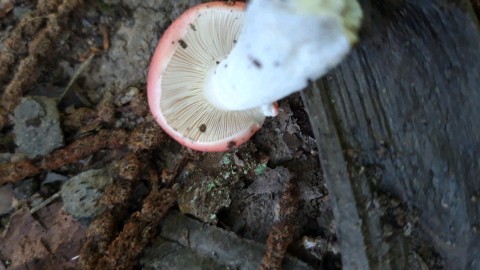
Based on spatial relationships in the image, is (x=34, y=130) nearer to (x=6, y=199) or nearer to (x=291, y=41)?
(x=6, y=199)

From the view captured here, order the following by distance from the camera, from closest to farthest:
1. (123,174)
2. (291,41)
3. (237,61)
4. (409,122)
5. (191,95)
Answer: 1. (291,41)
2. (237,61)
3. (409,122)
4. (191,95)
5. (123,174)

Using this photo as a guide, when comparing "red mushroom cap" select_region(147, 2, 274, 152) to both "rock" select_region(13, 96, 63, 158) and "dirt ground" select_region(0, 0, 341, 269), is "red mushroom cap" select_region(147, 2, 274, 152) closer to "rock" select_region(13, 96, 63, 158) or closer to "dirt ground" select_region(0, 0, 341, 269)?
"dirt ground" select_region(0, 0, 341, 269)

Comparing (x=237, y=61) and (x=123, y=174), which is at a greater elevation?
(x=237, y=61)

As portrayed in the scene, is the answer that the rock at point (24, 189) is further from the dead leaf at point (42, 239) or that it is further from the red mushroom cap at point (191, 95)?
the red mushroom cap at point (191, 95)

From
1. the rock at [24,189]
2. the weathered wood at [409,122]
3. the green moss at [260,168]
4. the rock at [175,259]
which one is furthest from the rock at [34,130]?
the weathered wood at [409,122]

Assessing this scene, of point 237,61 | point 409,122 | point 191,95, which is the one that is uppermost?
point 237,61

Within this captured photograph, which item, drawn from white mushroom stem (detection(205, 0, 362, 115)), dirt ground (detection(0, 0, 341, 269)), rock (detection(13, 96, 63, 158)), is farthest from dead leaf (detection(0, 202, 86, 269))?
white mushroom stem (detection(205, 0, 362, 115))

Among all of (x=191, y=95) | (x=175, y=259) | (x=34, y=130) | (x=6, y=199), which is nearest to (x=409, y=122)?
(x=191, y=95)
